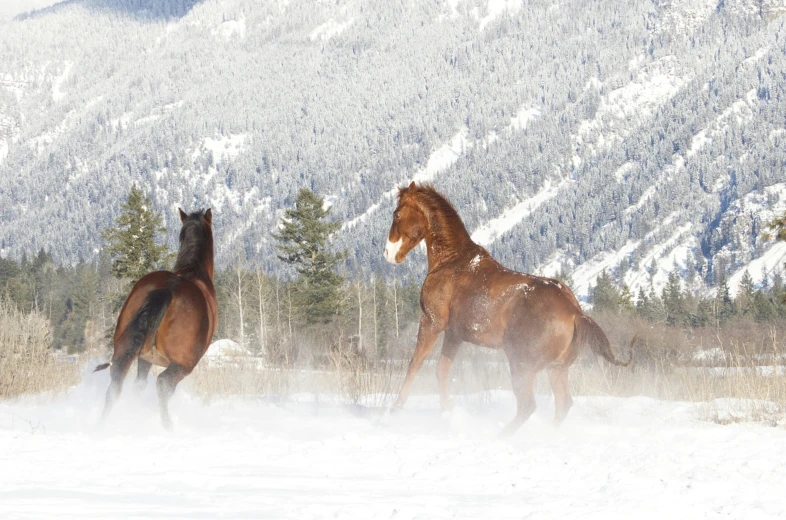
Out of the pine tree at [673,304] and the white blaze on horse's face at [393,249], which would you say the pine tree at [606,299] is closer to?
the pine tree at [673,304]

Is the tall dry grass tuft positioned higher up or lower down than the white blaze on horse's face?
lower down

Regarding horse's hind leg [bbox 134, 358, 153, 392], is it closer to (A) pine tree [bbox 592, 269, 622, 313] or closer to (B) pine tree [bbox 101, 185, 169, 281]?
(B) pine tree [bbox 101, 185, 169, 281]

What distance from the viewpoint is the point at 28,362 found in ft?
35.3

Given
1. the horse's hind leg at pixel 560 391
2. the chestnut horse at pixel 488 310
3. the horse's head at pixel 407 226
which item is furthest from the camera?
the horse's head at pixel 407 226

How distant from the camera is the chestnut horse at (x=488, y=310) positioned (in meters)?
6.73

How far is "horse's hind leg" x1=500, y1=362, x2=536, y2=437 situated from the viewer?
6.59 m

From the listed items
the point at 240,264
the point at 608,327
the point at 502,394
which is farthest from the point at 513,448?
the point at 240,264

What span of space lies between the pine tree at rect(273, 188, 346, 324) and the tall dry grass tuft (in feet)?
109

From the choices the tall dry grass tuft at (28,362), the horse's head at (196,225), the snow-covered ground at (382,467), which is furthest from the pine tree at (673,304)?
the snow-covered ground at (382,467)

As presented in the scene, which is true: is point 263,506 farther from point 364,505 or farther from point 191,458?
point 191,458

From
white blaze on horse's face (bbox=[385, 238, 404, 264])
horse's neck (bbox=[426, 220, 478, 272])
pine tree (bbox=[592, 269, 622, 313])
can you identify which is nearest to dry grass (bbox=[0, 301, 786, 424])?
white blaze on horse's face (bbox=[385, 238, 404, 264])

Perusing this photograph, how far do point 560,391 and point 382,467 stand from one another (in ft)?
8.37

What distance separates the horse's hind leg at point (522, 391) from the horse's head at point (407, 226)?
6.00ft

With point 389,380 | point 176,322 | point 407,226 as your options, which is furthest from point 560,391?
point 176,322
